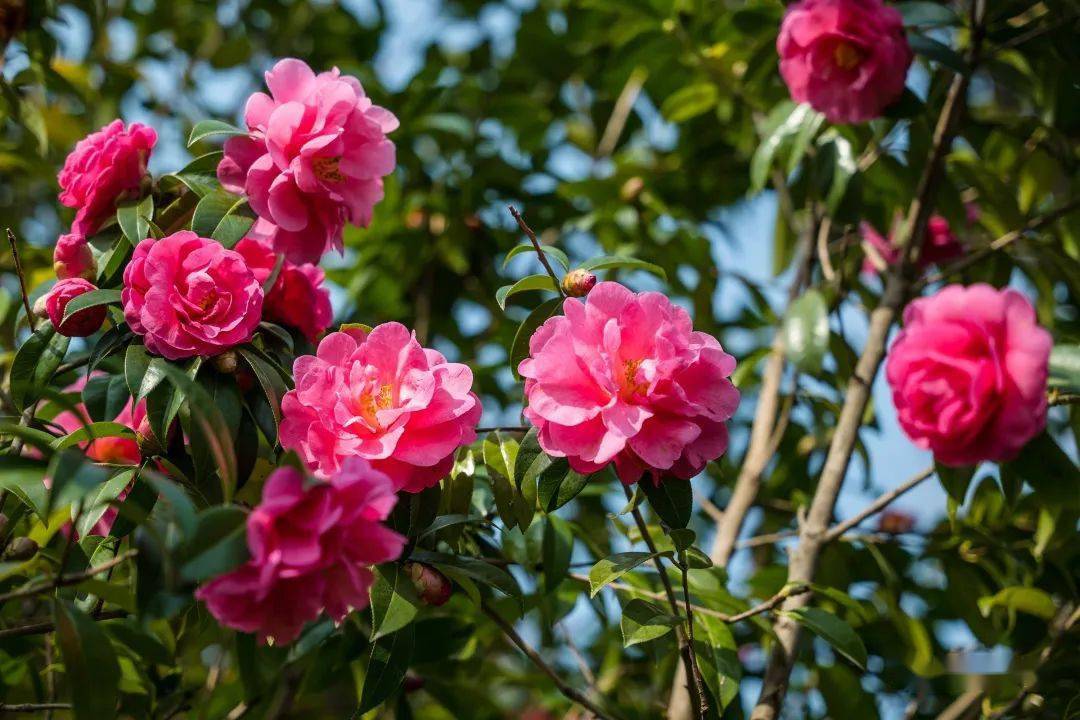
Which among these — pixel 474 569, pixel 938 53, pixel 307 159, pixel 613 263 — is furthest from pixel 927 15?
pixel 474 569

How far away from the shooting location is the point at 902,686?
167cm

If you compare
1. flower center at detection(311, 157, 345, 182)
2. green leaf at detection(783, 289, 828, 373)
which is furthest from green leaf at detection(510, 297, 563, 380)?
green leaf at detection(783, 289, 828, 373)

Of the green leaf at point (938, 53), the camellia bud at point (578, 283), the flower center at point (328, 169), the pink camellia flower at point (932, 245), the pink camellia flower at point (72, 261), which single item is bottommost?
the pink camellia flower at point (72, 261)

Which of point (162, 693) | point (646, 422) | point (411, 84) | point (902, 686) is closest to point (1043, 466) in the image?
point (646, 422)

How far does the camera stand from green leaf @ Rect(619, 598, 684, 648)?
106 centimetres

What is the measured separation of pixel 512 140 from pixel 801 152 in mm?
948

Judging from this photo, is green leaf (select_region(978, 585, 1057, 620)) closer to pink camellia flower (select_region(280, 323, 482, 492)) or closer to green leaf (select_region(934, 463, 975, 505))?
green leaf (select_region(934, 463, 975, 505))

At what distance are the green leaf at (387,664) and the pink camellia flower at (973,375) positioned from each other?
56cm

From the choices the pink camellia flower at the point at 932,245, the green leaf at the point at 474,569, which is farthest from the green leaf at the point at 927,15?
the green leaf at the point at 474,569

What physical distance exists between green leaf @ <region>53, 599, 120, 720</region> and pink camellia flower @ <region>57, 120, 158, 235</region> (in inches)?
20.8

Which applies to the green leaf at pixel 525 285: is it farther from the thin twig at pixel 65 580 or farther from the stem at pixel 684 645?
the thin twig at pixel 65 580

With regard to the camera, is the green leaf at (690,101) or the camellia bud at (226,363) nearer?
the camellia bud at (226,363)

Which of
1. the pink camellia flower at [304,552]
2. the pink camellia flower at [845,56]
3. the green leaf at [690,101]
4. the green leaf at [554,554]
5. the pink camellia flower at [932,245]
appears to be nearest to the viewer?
the pink camellia flower at [304,552]

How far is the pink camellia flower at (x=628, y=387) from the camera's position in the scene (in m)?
0.95
